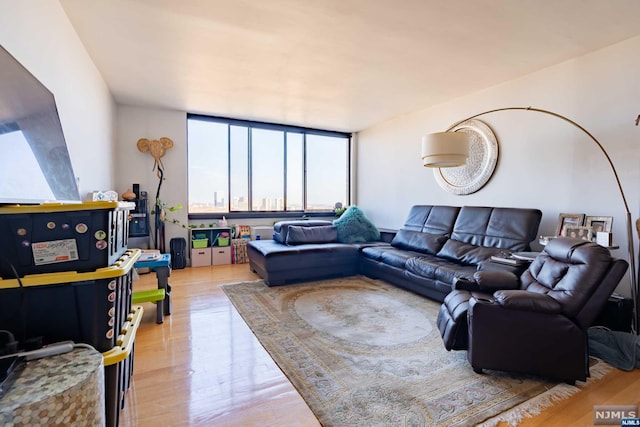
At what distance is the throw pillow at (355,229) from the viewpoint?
4.79 m

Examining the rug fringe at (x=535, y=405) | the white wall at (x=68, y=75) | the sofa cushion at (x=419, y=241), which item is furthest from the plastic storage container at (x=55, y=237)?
the sofa cushion at (x=419, y=241)

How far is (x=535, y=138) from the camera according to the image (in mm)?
3301

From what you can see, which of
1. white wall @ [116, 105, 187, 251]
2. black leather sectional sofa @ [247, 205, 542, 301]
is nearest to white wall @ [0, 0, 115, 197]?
white wall @ [116, 105, 187, 251]

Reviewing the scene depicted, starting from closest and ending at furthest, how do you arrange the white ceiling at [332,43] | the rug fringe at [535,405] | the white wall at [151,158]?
the rug fringe at [535,405], the white ceiling at [332,43], the white wall at [151,158]

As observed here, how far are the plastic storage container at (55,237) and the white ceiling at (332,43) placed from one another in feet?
5.96

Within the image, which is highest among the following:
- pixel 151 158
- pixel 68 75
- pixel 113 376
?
pixel 68 75

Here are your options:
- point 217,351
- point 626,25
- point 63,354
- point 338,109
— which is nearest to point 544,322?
point 217,351

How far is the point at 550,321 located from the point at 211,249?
4620mm

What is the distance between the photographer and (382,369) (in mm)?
1962

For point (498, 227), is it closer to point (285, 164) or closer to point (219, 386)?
point (219, 386)

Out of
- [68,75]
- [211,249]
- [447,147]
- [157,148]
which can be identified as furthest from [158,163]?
[447,147]

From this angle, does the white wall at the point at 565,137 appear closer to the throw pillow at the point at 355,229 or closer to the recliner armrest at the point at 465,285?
the throw pillow at the point at 355,229

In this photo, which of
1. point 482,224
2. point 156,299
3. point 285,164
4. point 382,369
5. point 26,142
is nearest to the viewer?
point 26,142

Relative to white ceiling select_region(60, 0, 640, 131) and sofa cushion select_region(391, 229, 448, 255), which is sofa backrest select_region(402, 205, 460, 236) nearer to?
sofa cushion select_region(391, 229, 448, 255)
